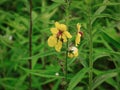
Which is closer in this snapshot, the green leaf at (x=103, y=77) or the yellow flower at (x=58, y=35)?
the yellow flower at (x=58, y=35)

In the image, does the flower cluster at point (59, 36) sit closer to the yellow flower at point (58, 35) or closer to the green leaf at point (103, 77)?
the yellow flower at point (58, 35)

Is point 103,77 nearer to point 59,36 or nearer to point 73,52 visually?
point 73,52

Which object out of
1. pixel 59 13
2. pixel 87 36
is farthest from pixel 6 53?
pixel 87 36

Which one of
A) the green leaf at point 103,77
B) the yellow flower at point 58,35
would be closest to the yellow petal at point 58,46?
→ the yellow flower at point 58,35

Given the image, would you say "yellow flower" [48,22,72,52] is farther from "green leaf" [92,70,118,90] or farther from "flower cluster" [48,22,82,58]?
"green leaf" [92,70,118,90]

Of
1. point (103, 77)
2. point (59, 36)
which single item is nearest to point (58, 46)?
point (59, 36)

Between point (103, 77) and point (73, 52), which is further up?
point (73, 52)

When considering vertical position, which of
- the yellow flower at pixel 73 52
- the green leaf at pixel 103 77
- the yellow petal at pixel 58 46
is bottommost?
the green leaf at pixel 103 77

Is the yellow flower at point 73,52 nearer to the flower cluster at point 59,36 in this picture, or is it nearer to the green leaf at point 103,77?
the flower cluster at point 59,36

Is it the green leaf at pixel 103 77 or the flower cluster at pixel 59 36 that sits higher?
the flower cluster at pixel 59 36

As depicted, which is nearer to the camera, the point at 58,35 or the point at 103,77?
the point at 58,35

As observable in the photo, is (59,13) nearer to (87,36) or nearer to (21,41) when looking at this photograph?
(21,41)
